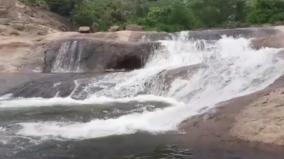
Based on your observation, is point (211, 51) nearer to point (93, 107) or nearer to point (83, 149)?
point (93, 107)

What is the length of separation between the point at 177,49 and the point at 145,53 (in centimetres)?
152

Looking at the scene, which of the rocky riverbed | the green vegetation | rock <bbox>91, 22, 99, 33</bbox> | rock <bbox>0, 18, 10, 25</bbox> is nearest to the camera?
the rocky riverbed

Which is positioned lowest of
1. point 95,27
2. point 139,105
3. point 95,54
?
point 139,105

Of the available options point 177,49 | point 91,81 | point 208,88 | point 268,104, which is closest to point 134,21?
point 177,49

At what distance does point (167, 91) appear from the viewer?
2150 centimetres

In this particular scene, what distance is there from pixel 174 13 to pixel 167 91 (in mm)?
16359

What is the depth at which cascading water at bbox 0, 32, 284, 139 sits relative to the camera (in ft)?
52.7

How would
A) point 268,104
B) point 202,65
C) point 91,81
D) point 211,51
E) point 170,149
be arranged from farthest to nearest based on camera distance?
1. point 211,51
2. point 91,81
3. point 202,65
4. point 268,104
5. point 170,149

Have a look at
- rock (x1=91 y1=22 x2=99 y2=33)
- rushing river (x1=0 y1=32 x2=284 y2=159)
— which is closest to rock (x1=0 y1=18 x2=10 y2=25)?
rock (x1=91 y1=22 x2=99 y2=33)

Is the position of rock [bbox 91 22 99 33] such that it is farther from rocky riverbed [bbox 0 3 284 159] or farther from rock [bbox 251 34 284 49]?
Answer: rock [bbox 251 34 284 49]

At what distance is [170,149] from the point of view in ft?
44.8

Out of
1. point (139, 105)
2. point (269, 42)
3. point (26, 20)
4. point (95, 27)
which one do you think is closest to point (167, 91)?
A: point (139, 105)

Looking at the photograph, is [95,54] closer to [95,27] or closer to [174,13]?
[95,27]

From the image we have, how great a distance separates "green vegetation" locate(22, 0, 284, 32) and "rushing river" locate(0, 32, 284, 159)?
898 cm
